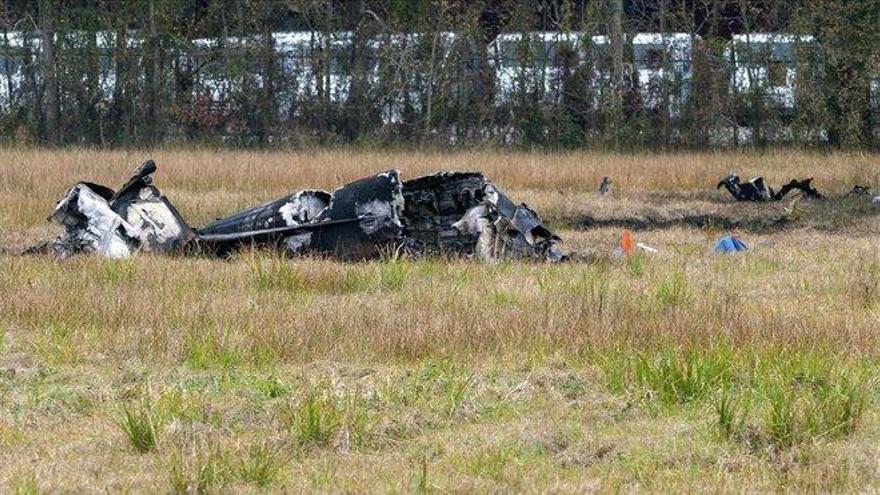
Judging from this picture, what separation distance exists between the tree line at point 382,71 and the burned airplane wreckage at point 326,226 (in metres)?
15.3

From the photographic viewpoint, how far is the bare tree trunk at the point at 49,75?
2980cm

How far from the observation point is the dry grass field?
611cm

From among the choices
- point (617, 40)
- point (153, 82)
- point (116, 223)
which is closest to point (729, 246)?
point (116, 223)

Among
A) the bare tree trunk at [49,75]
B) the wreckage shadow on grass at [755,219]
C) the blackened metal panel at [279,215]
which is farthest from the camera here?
the bare tree trunk at [49,75]

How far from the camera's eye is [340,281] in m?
11.4

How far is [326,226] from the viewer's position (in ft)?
44.0

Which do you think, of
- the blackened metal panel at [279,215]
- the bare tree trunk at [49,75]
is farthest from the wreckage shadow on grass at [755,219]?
the bare tree trunk at [49,75]

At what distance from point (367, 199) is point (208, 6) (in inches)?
722

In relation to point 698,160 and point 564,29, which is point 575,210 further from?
point 564,29

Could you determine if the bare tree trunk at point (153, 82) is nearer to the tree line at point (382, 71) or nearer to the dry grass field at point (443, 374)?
the tree line at point (382, 71)

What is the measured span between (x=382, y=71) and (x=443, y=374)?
74.6 feet

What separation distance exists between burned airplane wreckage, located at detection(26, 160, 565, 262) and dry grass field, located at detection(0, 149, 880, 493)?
527 millimetres

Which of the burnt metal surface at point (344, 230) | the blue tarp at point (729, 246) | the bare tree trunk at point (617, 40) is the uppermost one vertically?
the bare tree trunk at point (617, 40)

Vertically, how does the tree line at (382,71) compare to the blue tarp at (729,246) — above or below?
above
